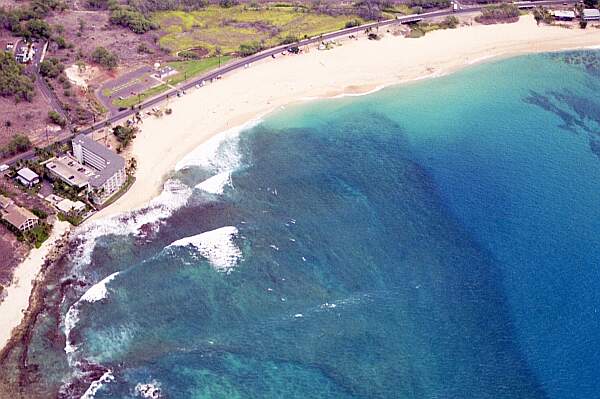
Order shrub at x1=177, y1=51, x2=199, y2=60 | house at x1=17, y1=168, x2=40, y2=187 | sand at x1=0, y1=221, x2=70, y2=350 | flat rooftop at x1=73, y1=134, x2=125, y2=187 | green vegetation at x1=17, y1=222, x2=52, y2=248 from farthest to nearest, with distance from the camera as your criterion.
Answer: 1. shrub at x1=177, y1=51, x2=199, y2=60
2. house at x1=17, y1=168, x2=40, y2=187
3. flat rooftop at x1=73, y1=134, x2=125, y2=187
4. green vegetation at x1=17, y1=222, x2=52, y2=248
5. sand at x1=0, y1=221, x2=70, y2=350

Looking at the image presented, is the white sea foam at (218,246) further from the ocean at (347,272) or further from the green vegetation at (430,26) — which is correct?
the green vegetation at (430,26)

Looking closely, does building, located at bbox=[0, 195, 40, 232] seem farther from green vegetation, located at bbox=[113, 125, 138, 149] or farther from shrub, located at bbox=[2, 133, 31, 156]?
green vegetation, located at bbox=[113, 125, 138, 149]

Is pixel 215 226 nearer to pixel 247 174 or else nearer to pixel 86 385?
pixel 247 174

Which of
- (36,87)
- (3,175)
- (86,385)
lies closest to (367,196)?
(86,385)

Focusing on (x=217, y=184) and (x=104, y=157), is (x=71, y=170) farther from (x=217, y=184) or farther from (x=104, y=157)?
(x=217, y=184)

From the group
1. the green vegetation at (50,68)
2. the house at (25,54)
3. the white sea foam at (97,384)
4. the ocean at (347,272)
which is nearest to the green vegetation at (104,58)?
the green vegetation at (50,68)

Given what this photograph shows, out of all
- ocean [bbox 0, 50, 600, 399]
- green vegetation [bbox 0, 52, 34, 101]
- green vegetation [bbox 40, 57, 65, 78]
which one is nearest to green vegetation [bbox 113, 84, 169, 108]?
green vegetation [bbox 40, 57, 65, 78]
